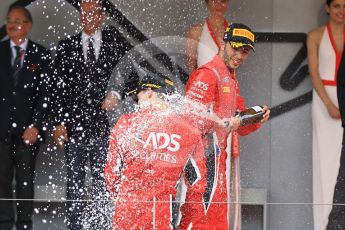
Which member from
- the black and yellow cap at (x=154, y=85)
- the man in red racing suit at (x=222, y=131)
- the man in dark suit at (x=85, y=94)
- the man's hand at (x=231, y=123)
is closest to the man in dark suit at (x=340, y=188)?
the man in red racing suit at (x=222, y=131)

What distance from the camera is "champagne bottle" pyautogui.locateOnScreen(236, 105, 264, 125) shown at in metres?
5.18

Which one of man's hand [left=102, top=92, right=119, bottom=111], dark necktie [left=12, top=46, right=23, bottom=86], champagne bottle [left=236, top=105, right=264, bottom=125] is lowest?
champagne bottle [left=236, top=105, right=264, bottom=125]

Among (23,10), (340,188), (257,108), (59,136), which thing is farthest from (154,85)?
(340,188)

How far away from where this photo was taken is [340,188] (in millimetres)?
5398

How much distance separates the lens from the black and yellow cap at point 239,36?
518 cm

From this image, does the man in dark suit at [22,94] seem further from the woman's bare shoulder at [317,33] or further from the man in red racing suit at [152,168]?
the woman's bare shoulder at [317,33]

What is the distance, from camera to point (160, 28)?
18.1ft

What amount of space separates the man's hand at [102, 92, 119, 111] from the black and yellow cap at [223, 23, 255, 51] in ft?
1.44

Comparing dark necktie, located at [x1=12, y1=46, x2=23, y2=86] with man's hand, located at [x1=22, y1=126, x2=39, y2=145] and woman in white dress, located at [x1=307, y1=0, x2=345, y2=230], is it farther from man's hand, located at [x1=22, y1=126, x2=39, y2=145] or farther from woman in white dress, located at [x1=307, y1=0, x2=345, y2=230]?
woman in white dress, located at [x1=307, y1=0, x2=345, y2=230]

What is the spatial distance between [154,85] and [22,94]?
53cm

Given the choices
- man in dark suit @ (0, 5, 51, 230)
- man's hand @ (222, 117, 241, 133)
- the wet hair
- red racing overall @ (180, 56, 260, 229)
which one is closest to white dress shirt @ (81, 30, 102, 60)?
man in dark suit @ (0, 5, 51, 230)

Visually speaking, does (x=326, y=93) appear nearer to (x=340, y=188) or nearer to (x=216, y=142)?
(x=340, y=188)

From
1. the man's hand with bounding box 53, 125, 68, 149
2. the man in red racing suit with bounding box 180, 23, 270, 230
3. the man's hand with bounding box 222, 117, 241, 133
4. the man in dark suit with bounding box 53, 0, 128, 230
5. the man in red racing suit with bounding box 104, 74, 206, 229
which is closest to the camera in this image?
the man in red racing suit with bounding box 104, 74, 206, 229

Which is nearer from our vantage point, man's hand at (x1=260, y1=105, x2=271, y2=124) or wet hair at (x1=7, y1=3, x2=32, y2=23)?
man's hand at (x1=260, y1=105, x2=271, y2=124)
